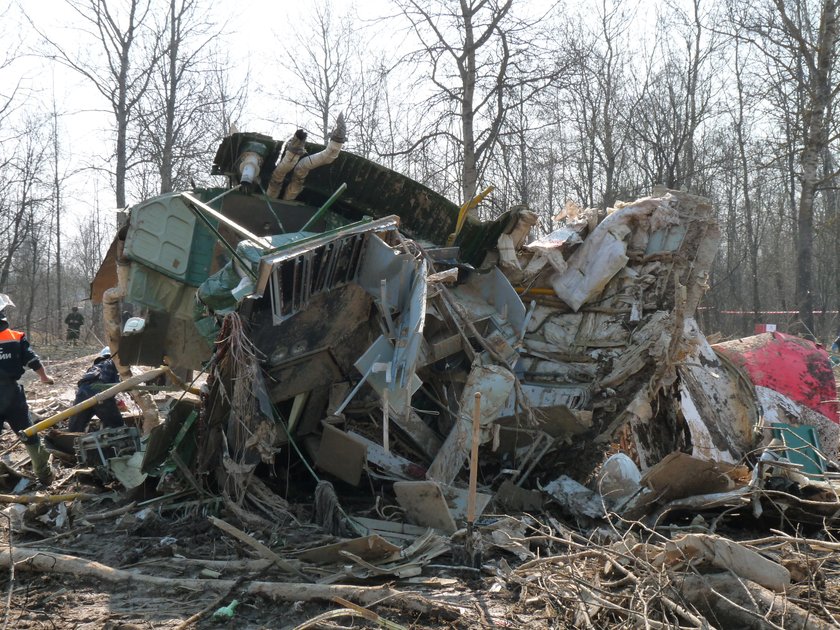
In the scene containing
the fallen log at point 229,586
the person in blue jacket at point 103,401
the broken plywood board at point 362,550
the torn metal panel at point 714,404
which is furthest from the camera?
the person in blue jacket at point 103,401

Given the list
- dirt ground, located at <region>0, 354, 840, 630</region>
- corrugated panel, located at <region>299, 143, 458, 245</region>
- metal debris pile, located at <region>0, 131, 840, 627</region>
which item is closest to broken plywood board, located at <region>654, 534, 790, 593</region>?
metal debris pile, located at <region>0, 131, 840, 627</region>

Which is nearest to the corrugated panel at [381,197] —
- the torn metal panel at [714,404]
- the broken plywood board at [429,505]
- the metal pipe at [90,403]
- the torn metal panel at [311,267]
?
the torn metal panel at [311,267]

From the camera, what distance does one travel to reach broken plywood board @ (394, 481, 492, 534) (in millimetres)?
5637

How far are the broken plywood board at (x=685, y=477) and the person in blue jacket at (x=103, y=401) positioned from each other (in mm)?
5465

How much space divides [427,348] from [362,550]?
7.53 feet

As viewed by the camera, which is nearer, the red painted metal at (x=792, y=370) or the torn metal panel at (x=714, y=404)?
the torn metal panel at (x=714, y=404)

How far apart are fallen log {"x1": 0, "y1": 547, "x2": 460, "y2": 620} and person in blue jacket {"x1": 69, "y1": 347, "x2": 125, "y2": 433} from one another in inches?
111

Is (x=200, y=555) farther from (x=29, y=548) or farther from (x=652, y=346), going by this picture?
(x=652, y=346)

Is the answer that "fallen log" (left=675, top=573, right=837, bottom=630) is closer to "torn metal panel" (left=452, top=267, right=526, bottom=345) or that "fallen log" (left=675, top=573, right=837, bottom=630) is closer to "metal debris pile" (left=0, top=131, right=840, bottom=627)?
"metal debris pile" (left=0, top=131, right=840, bottom=627)

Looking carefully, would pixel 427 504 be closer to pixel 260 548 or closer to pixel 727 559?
pixel 260 548

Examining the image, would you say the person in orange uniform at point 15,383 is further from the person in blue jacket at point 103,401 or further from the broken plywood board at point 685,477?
the broken plywood board at point 685,477

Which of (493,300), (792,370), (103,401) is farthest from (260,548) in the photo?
(792,370)

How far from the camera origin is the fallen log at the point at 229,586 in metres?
4.23

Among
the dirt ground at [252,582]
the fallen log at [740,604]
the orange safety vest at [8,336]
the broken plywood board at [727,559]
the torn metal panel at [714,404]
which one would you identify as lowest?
the dirt ground at [252,582]
